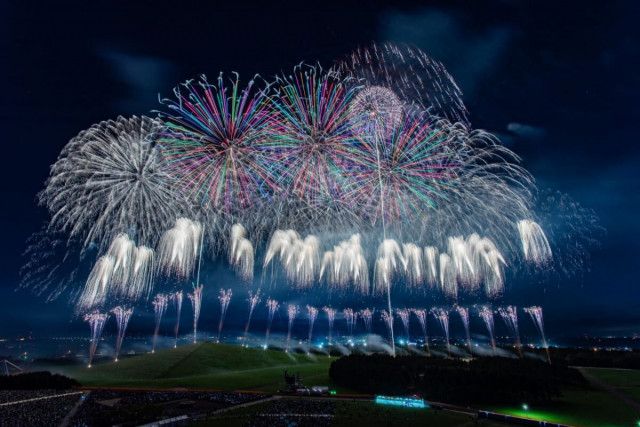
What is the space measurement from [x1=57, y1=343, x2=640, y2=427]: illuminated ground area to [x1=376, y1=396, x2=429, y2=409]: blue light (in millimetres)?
2246

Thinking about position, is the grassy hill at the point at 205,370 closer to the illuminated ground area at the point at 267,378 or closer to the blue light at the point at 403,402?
the illuminated ground area at the point at 267,378

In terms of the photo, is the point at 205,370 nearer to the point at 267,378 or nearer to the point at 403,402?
the point at 267,378

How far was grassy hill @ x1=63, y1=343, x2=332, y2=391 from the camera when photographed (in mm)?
48781

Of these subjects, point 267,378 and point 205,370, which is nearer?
point 267,378

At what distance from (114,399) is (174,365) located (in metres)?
21.7

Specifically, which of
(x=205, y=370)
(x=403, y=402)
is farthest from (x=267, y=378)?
(x=403, y=402)

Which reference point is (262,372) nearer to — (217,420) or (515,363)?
(217,420)

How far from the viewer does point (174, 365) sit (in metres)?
57.8

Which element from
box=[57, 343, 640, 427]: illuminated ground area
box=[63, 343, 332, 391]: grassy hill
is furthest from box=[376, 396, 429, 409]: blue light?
box=[63, 343, 332, 391]: grassy hill

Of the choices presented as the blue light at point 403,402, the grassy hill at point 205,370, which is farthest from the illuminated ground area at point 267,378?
the blue light at point 403,402

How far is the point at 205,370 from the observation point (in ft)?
192

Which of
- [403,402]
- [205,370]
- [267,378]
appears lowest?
[403,402]

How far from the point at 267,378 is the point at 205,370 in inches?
455

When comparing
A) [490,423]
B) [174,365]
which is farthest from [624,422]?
[174,365]
